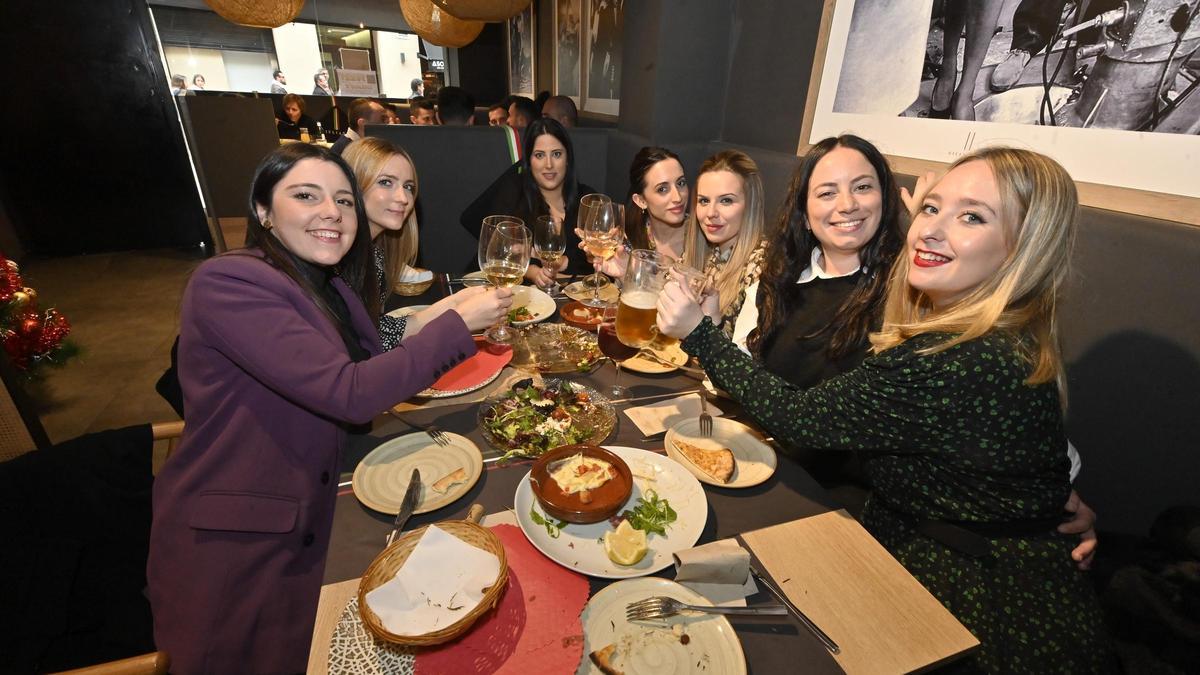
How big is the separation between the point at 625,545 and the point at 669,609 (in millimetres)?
156

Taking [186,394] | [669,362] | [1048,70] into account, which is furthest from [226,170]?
[1048,70]

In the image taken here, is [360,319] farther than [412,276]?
No

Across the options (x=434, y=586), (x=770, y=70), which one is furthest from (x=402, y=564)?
(x=770, y=70)

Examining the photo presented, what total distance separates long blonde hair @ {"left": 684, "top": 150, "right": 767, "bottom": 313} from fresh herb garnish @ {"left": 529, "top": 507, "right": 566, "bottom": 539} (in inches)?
61.9

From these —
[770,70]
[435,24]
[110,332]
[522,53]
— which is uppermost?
[522,53]

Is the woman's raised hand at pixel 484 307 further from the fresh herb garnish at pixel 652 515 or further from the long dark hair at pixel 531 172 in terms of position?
the long dark hair at pixel 531 172

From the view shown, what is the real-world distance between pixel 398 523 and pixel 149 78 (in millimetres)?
8336

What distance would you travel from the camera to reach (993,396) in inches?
46.3

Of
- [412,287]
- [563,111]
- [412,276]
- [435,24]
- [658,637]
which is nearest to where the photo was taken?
[658,637]

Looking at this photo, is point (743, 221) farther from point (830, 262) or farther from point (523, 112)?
point (523, 112)

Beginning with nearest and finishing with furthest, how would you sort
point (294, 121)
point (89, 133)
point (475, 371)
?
point (475, 371)
point (89, 133)
point (294, 121)

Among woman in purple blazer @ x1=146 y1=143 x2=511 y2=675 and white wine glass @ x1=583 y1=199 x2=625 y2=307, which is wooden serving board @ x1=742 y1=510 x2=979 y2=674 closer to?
woman in purple blazer @ x1=146 y1=143 x2=511 y2=675

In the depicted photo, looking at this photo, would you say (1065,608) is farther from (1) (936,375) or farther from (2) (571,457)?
(2) (571,457)

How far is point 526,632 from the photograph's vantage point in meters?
0.86
